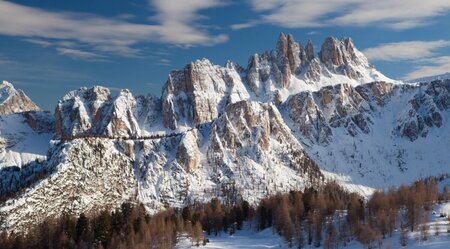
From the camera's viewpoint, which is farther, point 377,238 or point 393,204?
point 393,204

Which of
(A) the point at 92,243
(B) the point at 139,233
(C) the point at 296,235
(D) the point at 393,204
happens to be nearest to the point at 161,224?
(B) the point at 139,233

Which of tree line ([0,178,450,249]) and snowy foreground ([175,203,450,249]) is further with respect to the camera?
tree line ([0,178,450,249])

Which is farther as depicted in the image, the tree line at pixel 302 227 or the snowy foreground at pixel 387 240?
the tree line at pixel 302 227

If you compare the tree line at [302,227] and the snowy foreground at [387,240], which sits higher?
the tree line at [302,227]

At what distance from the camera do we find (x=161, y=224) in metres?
190

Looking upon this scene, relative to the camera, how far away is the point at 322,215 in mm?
184125

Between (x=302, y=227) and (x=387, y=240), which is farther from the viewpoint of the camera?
(x=302, y=227)

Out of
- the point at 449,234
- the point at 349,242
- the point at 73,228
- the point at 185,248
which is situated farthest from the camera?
the point at 73,228

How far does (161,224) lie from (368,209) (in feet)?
237

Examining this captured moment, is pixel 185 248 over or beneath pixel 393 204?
beneath

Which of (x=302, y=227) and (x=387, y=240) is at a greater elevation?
(x=302, y=227)

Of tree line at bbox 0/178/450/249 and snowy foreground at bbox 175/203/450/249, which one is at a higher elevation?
tree line at bbox 0/178/450/249

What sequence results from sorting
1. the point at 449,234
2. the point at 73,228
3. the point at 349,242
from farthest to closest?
the point at 73,228 → the point at 349,242 → the point at 449,234

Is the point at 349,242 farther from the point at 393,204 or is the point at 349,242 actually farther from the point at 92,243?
the point at 92,243
